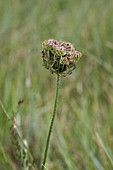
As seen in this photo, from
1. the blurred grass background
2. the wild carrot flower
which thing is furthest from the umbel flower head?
the blurred grass background

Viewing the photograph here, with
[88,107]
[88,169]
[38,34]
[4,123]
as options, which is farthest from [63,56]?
[38,34]

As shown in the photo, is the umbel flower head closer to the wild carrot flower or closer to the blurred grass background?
the wild carrot flower

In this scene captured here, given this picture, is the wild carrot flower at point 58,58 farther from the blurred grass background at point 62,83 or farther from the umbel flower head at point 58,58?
the blurred grass background at point 62,83

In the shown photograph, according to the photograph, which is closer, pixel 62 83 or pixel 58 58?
pixel 58 58

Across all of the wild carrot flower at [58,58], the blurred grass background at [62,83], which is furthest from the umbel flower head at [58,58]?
A: the blurred grass background at [62,83]

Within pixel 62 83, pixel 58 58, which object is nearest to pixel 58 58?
pixel 58 58

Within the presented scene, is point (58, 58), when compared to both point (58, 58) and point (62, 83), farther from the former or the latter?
point (62, 83)
